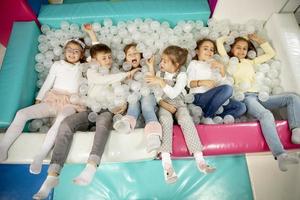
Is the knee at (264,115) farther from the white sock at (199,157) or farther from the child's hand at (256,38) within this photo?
the child's hand at (256,38)

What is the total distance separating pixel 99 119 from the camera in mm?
1872

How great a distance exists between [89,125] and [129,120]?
367 mm

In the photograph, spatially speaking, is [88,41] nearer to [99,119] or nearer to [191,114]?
[99,119]

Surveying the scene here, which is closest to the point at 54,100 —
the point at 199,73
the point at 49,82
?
the point at 49,82

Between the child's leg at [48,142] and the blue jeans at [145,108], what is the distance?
0.40 metres

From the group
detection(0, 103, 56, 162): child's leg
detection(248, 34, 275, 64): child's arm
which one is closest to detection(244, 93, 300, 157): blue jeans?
detection(248, 34, 275, 64): child's arm

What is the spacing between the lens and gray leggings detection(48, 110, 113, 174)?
170cm

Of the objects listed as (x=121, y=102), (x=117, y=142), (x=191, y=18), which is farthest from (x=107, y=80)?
(x=191, y=18)

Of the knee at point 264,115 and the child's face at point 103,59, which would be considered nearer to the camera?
the knee at point 264,115

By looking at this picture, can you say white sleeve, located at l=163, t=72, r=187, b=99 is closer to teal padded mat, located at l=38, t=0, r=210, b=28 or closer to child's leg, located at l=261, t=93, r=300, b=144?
child's leg, located at l=261, t=93, r=300, b=144

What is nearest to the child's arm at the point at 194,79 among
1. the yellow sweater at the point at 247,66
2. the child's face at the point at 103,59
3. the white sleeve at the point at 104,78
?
the yellow sweater at the point at 247,66

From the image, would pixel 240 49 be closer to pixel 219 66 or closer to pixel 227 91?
pixel 219 66

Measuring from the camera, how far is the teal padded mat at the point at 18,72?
2.01 m

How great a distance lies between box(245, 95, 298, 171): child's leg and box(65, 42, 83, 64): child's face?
123cm
